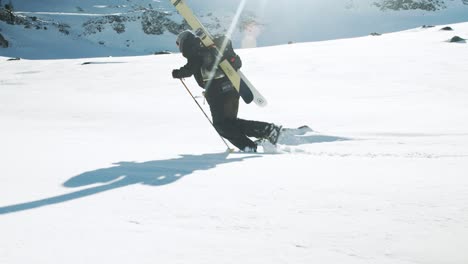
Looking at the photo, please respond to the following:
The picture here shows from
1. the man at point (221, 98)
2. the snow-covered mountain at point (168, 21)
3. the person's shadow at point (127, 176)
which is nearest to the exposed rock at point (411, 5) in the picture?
the snow-covered mountain at point (168, 21)

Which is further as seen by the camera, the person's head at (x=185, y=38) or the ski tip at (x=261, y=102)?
the ski tip at (x=261, y=102)

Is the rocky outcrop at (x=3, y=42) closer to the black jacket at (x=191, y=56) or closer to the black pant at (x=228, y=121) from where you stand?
the black jacket at (x=191, y=56)

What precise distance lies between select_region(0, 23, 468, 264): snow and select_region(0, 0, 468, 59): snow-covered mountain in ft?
137

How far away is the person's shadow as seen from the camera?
2350mm

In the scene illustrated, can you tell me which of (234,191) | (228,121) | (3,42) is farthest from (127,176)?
(3,42)

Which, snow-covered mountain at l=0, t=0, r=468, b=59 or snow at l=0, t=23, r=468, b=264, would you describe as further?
snow-covered mountain at l=0, t=0, r=468, b=59

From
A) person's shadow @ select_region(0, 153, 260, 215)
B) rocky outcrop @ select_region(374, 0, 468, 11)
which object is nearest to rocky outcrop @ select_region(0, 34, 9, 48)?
person's shadow @ select_region(0, 153, 260, 215)

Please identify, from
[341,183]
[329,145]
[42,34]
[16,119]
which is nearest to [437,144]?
[329,145]

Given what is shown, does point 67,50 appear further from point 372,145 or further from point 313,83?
point 372,145

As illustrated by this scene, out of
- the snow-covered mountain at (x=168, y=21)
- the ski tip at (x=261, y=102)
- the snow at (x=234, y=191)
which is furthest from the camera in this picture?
the snow-covered mountain at (x=168, y=21)

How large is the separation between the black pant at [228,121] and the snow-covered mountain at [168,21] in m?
42.5

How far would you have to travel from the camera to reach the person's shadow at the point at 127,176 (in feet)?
7.71

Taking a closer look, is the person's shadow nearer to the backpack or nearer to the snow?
the snow

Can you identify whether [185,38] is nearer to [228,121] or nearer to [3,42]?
[228,121]
